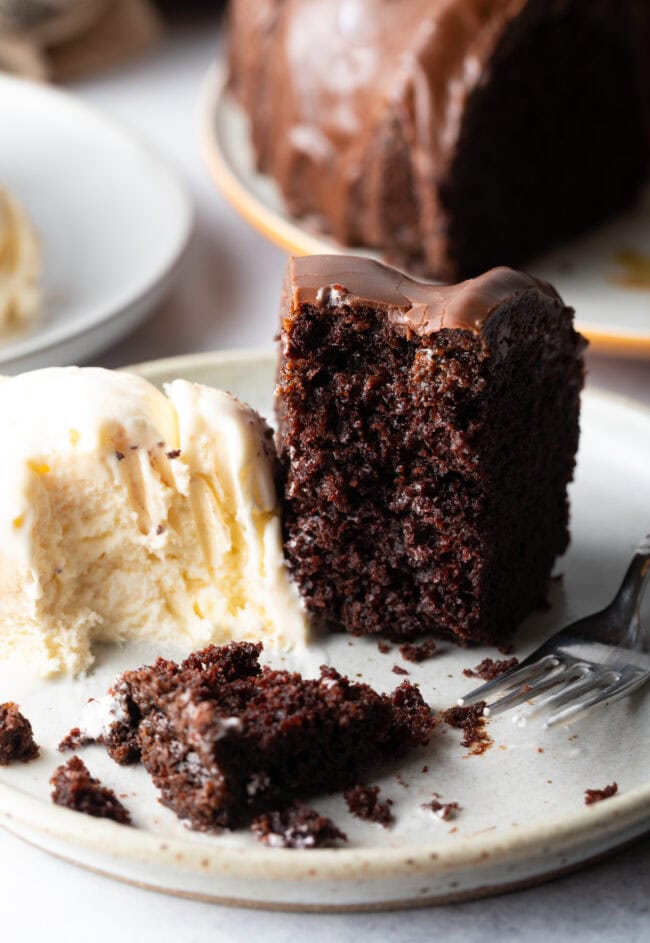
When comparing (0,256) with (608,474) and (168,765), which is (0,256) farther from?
(168,765)

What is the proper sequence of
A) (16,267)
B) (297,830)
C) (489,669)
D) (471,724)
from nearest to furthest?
(297,830)
(471,724)
(489,669)
(16,267)

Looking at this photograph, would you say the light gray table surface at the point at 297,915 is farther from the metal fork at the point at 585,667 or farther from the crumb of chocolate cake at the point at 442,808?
the metal fork at the point at 585,667

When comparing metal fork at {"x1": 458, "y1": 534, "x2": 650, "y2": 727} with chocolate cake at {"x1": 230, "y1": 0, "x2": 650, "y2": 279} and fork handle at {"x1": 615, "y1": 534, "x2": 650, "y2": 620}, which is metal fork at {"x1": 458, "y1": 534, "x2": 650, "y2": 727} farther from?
chocolate cake at {"x1": 230, "y1": 0, "x2": 650, "y2": 279}

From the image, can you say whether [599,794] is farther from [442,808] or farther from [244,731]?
[244,731]

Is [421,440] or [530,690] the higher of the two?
[421,440]

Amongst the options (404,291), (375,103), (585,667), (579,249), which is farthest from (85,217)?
(585,667)

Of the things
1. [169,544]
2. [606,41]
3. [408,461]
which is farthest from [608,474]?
[606,41]

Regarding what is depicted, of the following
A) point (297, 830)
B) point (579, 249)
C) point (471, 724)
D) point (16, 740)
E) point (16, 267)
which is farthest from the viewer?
point (579, 249)
